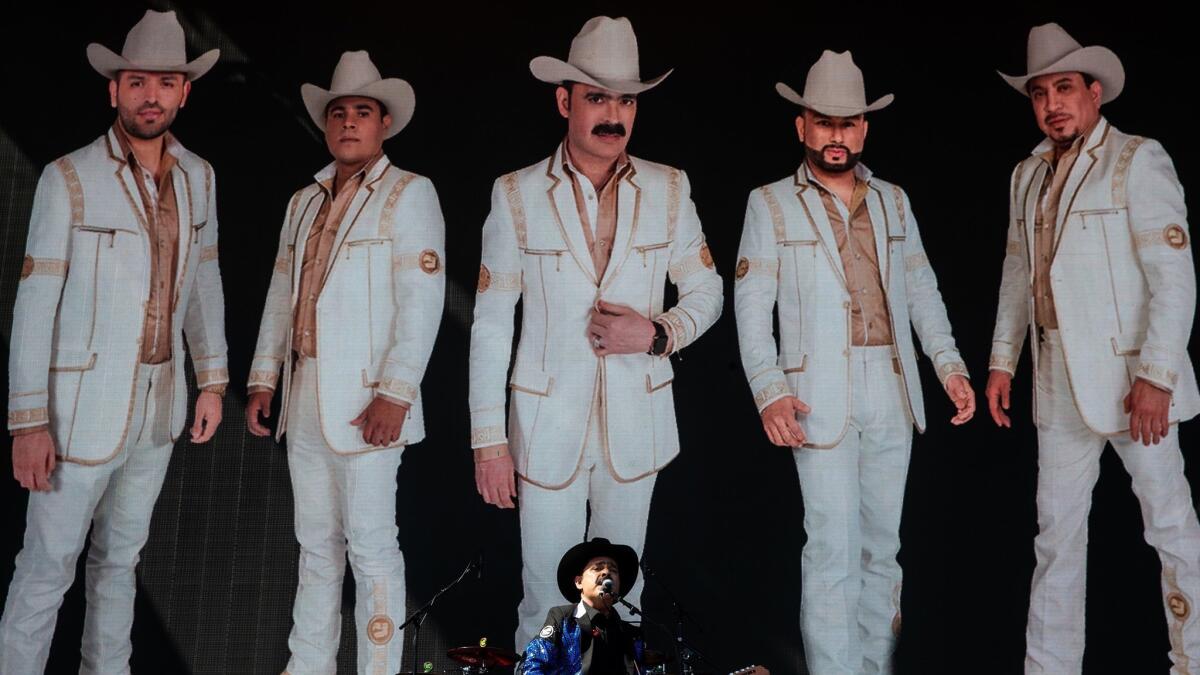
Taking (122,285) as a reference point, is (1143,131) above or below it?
above

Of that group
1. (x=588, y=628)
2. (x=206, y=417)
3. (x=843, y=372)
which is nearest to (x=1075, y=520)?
(x=843, y=372)

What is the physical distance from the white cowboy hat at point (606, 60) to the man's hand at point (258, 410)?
1.70 metres

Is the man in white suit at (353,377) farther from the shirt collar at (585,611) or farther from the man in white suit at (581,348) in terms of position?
the shirt collar at (585,611)

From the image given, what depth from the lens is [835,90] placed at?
17.9ft

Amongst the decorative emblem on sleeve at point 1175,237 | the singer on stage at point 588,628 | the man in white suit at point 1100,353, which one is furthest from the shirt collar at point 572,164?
the decorative emblem on sleeve at point 1175,237

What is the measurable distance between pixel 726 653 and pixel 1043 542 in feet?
4.28

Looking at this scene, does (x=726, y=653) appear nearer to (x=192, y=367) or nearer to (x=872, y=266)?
(x=872, y=266)

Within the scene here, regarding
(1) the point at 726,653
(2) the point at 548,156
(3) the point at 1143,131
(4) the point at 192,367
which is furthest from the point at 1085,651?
(4) the point at 192,367

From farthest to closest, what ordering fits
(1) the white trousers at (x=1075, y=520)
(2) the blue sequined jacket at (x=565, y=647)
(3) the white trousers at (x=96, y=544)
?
(1) the white trousers at (x=1075, y=520)
(3) the white trousers at (x=96, y=544)
(2) the blue sequined jacket at (x=565, y=647)

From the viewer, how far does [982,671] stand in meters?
5.32

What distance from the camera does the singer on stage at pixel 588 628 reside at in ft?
14.4

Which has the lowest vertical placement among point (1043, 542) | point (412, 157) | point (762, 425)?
point (1043, 542)

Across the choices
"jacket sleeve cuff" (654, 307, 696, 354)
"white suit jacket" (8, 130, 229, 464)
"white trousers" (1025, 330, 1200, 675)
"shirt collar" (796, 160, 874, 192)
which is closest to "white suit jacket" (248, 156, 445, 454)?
"white suit jacket" (8, 130, 229, 464)

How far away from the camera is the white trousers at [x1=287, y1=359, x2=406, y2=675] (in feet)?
16.1
